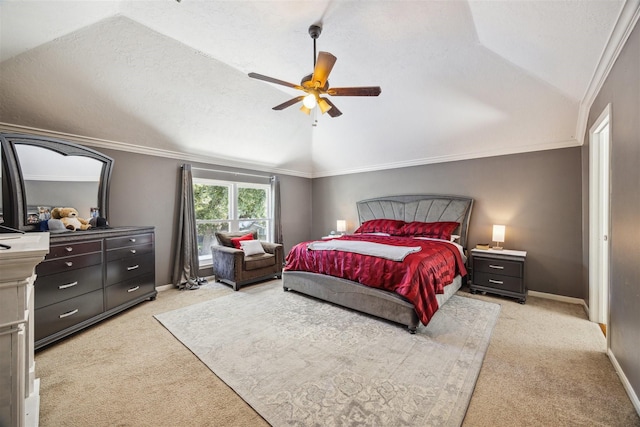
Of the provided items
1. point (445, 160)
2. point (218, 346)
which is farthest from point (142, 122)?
point (445, 160)

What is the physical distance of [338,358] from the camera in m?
2.24

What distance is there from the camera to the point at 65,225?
2.90 m

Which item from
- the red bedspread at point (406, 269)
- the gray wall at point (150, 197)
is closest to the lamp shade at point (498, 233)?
the red bedspread at point (406, 269)

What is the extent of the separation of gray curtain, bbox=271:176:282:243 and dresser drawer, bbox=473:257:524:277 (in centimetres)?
383

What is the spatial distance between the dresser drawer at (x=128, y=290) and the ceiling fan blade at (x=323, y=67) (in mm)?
3267

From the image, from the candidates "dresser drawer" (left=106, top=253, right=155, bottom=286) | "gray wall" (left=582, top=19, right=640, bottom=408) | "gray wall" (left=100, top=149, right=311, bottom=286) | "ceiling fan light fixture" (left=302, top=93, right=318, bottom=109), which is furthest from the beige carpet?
"ceiling fan light fixture" (left=302, top=93, right=318, bottom=109)

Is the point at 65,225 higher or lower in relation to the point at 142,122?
lower

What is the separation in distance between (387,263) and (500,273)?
1.93 metres

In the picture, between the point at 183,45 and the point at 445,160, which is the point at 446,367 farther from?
the point at 183,45

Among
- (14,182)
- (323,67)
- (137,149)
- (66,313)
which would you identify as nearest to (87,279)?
(66,313)

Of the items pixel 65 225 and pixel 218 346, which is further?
pixel 65 225

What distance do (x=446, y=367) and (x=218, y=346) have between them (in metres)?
2.02

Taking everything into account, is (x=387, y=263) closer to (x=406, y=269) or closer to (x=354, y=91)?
(x=406, y=269)

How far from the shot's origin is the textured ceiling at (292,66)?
90.3 inches
